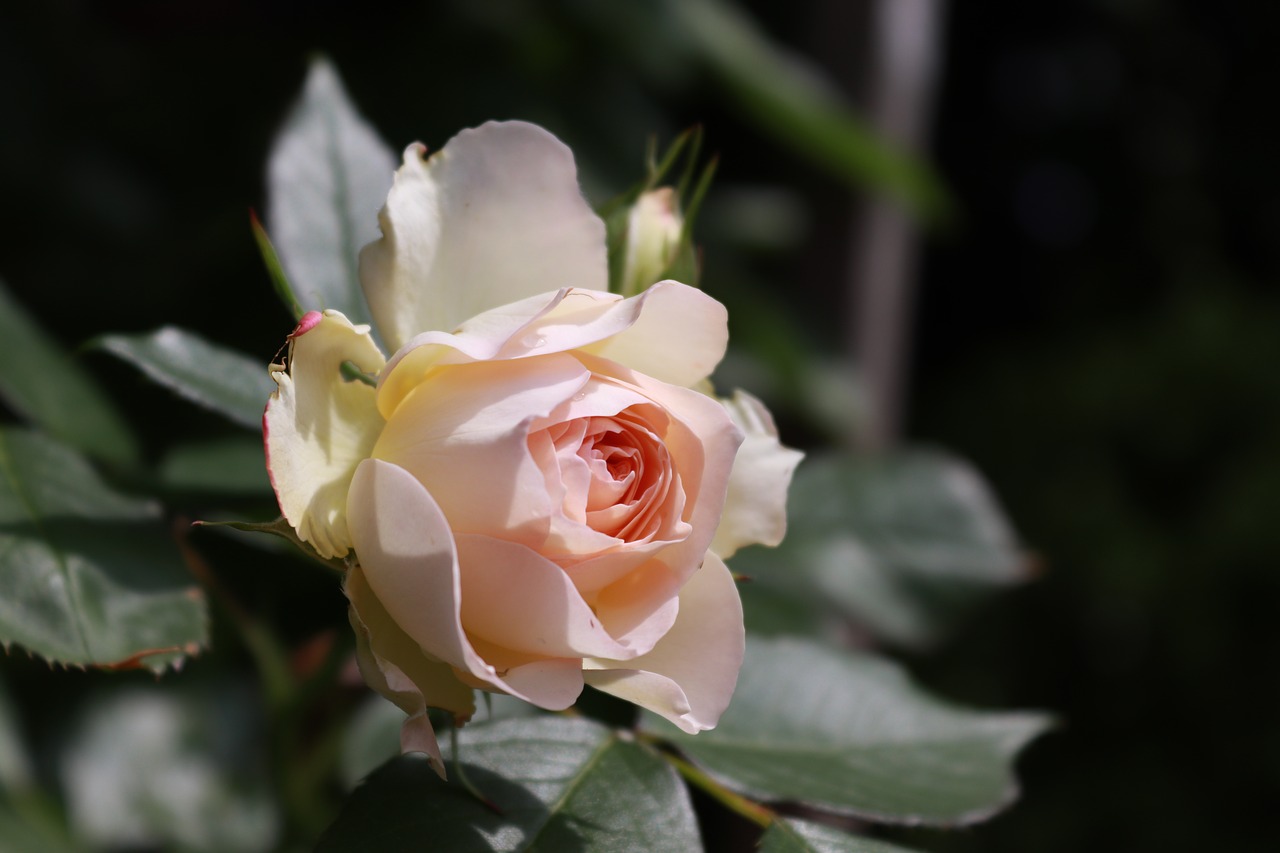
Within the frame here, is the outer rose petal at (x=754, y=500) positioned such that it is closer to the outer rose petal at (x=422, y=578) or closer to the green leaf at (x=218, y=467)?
the outer rose petal at (x=422, y=578)

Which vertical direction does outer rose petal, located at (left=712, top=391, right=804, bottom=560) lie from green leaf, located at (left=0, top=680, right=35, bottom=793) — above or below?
above

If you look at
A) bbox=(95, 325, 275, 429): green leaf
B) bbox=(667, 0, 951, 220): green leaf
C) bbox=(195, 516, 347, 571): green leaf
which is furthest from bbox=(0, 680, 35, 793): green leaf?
bbox=(667, 0, 951, 220): green leaf

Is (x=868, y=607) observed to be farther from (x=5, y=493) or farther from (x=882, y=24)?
(x=882, y=24)

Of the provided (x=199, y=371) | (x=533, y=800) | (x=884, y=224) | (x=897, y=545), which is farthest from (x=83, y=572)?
(x=884, y=224)

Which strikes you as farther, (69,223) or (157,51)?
(157,51)

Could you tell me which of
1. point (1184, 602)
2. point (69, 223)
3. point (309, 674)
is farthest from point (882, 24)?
point (1184, 602)

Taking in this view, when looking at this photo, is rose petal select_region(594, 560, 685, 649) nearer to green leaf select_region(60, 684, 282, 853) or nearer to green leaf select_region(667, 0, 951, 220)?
green leaf select_region(60, 684, 282, 853)

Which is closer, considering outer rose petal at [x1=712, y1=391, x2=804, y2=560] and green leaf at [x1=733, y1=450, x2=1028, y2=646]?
outer rose petal at [x1=712, y1=391, x2=804, y2=560]

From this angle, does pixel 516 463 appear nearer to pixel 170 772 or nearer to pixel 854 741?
pixel 854 741
